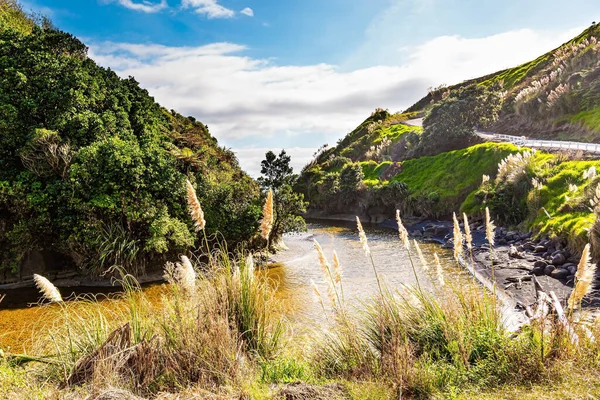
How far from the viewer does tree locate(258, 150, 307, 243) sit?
77.0 feet

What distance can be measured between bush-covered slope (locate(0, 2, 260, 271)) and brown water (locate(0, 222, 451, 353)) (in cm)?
224

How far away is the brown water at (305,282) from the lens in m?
11.5

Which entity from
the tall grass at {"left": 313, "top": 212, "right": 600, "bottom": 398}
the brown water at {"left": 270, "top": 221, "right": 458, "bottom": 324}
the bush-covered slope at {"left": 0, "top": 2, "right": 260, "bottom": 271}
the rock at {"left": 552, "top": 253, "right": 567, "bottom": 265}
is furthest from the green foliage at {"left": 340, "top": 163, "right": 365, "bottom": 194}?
the tall grass at {"left": 313, "top": 212, "right": 600, "bottom": 398}

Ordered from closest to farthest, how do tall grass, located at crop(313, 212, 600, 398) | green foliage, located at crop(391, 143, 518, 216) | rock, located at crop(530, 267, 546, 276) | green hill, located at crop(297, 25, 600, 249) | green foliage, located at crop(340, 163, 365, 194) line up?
tall grass, located at crop(313, 212, 600, 398), rock, located at crop(530, 267, 546, 276), green hill, located at crop(297, 25, 600, 249), green foliage, located at crop(391, 143, 518, 216), green foliage, located at crop(340, 163, 365, 194)

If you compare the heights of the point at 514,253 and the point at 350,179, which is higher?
the point at 350,179

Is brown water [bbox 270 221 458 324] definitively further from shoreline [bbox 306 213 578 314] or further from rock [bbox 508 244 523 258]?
rock [bbox 508 244 523 258]

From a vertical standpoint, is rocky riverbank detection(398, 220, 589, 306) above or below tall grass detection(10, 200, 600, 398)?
below

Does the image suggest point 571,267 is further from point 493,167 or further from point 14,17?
point 14,17

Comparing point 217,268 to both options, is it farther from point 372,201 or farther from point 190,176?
point 372,201

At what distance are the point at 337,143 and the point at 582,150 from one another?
6300cm

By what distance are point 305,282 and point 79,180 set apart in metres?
11.2

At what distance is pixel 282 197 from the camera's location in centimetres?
2447

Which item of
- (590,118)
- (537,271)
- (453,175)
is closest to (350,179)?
(453,175)

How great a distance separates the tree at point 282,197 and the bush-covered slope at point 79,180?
7.18 ft
